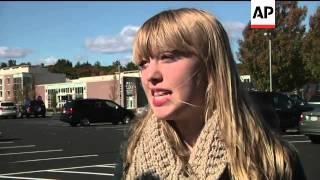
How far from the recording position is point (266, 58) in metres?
43.7

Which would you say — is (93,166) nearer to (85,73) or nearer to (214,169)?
(214,169)

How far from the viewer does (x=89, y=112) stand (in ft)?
113

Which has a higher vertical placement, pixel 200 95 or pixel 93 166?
pixel 200 95

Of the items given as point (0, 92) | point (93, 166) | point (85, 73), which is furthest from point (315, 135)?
point (85, 73)

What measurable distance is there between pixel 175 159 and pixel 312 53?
147 ft

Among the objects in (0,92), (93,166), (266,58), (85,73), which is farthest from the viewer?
(85,73)

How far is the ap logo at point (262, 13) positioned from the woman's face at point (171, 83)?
30.2 feet

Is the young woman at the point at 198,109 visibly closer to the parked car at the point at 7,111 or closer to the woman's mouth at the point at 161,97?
the woman's mouth at the point at 161,97

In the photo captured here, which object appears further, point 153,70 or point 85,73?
point 85,73

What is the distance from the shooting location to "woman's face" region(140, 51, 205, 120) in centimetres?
185

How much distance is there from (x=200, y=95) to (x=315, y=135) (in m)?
16.7

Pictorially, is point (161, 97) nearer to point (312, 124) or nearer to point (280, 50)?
point (312, 124)

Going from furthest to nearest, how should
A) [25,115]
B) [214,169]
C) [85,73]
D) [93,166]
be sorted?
[85,73] → [25,115] → [93,166] → [214,169]

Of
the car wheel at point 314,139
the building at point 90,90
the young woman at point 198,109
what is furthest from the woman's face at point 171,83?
the building at point 90,90
